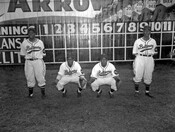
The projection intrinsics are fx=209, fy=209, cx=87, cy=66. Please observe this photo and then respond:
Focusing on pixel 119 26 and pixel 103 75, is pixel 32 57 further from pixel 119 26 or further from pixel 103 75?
pixel 119 26

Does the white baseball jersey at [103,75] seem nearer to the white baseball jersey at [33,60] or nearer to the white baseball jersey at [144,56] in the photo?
the white baseball jersey at [144,56]

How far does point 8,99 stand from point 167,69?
7079mm

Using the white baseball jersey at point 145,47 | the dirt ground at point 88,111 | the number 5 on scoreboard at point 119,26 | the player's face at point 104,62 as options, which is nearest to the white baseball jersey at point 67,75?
the dirt ground at point 88,111

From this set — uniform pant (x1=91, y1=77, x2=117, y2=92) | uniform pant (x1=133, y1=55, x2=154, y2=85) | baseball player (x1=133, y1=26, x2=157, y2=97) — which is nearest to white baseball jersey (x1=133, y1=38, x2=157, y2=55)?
baseball player (x1=133, y1=26, x2=157, y2=97)

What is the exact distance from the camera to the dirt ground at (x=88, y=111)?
4.49m

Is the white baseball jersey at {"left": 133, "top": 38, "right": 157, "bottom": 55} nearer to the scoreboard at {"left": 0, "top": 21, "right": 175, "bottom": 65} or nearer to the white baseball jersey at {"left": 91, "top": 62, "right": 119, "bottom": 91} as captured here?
the white baseball jersey at {"left": 91, "top": 62, "right": 119, "bottom": 91}

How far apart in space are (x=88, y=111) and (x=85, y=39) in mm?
5332

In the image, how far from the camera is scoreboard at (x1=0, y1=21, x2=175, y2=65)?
32.5 feet

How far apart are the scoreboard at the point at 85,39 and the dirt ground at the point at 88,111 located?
9.16 feet

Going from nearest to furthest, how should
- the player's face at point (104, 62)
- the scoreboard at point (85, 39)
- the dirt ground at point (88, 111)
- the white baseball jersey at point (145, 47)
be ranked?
1. the dirt ground at point (88, 111)
2. the player's face at point (104, 62)
3. the white baseball jersey at point (145, 47)
4. the scoreboard at point (85, 39)

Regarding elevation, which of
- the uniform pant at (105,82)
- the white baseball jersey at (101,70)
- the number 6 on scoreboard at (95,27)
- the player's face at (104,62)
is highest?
the number 6 on scoreboard at (95,27)

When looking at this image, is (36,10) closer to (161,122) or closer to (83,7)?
(83,7)

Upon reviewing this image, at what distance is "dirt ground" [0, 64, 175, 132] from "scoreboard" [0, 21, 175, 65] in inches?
110

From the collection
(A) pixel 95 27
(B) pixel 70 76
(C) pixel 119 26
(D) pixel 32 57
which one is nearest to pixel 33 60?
(D) pixel 32 57
